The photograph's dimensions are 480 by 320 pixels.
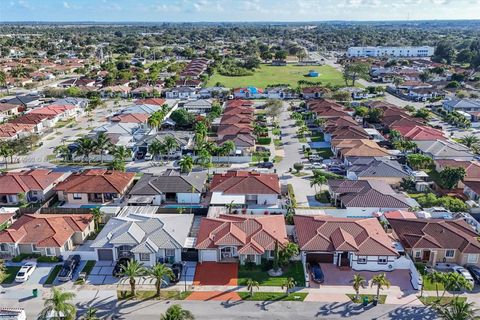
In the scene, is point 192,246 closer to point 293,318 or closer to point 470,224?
point 293,318

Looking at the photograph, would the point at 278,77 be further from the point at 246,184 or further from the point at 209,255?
the point at 209,255

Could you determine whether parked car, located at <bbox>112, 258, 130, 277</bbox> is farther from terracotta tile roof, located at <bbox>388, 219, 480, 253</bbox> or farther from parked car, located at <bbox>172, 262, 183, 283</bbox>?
terracotta tile roof, located at <bbox>388, 219, 480, 253</bbox>

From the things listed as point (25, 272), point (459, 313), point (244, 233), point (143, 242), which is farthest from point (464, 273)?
point (25, 272)

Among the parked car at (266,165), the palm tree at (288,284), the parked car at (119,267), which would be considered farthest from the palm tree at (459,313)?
the parked car at (266,165)

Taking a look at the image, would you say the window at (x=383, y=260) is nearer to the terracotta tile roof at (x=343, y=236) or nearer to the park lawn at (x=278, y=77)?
the terracotta tile roof at (x=343, y=236)

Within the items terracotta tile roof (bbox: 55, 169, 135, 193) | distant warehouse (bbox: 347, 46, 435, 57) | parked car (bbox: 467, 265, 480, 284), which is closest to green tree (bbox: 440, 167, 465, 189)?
parked car (bbox: 467, 265, 480, 284)

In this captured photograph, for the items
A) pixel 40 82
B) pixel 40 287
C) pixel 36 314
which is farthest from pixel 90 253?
pixel 40 82
